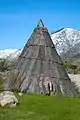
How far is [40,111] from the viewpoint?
70.3ft

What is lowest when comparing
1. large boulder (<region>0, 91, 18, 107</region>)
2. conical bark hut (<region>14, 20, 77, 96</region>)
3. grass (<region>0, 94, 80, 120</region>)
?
Result: grass (<region>0, 94, 80, 120</region>)

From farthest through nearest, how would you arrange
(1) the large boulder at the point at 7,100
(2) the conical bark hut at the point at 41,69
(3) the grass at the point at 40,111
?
(2) the conical bark hut at the point at 41,69, (1) the large boulder at the point at 7,100, (3) the grass at the point at 40,111

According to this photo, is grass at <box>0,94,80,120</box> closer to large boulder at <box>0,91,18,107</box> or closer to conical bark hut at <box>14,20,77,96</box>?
large boulder at <box>0,91,18,107</box>

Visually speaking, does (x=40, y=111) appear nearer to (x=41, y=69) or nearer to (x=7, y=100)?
(x=7, y=100)

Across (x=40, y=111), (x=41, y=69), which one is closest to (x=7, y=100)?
(x=40, y=111)

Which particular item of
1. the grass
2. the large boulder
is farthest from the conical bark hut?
the large boulder

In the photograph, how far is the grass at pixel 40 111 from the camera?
19239 millimetres

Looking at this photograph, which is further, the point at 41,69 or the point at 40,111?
the point at 41,69

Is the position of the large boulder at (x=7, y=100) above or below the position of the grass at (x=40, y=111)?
above

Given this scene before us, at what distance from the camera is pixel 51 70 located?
111ft

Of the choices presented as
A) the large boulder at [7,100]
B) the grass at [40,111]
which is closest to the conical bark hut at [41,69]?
the grass at [40,111]

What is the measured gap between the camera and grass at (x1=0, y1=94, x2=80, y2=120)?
63.1ft

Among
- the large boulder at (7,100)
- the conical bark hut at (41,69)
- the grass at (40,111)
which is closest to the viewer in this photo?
the grass at (40,111)

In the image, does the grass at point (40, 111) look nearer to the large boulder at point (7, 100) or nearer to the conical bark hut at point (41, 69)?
the large boulder at point (7, 100)
